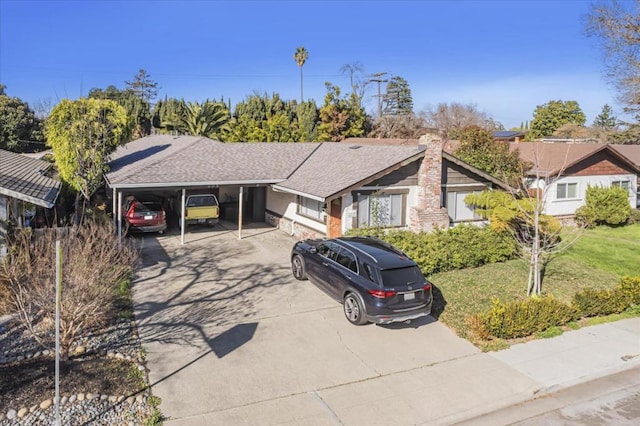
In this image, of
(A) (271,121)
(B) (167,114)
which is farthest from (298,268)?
(B) (167,114)

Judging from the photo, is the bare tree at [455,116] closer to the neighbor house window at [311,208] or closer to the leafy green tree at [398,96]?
the leafy green tree at [398,96]

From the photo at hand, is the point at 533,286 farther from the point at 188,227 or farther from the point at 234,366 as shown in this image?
the point at 188,227

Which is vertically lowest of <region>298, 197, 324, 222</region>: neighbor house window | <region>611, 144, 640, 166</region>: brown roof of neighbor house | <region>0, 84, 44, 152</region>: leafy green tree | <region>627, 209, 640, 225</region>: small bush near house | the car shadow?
the car shadow

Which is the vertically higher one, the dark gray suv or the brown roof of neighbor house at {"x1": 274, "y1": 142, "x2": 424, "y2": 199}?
the brown roof of neighbor house at {"x1": 274, "y1": 142, "x2": 424, "y2": 199}

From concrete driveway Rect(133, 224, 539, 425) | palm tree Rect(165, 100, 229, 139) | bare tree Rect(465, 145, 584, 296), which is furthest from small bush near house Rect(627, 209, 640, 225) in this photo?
palm tree Rect(165, 100, 229, 139)

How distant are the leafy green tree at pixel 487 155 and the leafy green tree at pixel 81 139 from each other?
53.4 ft

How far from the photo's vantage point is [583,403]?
8.48 meters

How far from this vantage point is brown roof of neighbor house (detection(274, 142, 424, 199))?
1723cm

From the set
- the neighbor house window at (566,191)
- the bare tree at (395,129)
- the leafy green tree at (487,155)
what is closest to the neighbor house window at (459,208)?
the leafy green tree at (487,155)

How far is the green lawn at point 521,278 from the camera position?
494 inches

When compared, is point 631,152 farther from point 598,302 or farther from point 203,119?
point 203,119

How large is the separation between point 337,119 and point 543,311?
115 ft

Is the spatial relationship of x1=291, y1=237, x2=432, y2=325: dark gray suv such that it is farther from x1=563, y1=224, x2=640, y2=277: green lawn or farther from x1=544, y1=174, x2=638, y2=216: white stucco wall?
x1=544, y1=174, x2=638, y2=216: white stucco wall

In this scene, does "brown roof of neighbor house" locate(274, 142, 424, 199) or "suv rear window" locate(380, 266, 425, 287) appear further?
"brown roof of neighbor house" locate(274, 142, 424, 199)
